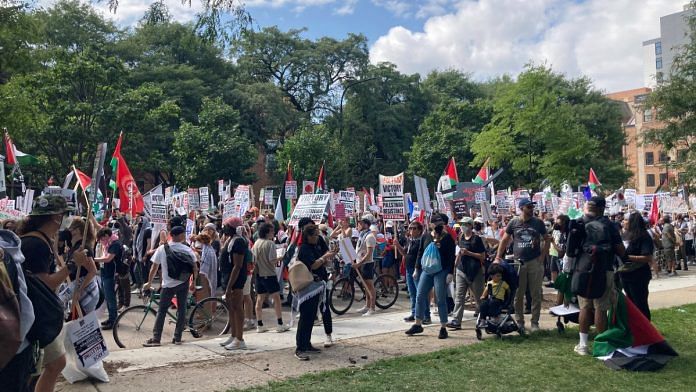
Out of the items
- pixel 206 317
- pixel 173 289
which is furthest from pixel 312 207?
pixel 173 289

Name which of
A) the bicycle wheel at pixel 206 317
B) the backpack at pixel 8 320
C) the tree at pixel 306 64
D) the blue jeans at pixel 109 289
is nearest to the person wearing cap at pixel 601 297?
the bicycle wheel at pixel 206 317

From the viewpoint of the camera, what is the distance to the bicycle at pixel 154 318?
347 inches

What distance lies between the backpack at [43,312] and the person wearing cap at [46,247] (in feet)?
2.00

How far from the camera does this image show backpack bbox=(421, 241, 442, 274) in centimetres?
906

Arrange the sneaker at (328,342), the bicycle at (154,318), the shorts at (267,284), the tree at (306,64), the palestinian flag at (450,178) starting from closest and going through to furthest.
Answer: the sneaker at (328,342) < the bicycle at (154,318) < the shorts at (267,284) < the palestinian flag at (450,178) < the tree at (306,64)

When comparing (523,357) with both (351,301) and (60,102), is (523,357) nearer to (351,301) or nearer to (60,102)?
(351,301)

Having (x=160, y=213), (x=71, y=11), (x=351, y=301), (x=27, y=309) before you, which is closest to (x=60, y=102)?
(x=71, y=11)

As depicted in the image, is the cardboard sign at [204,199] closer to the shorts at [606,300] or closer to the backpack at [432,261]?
the backpack at [432,261]

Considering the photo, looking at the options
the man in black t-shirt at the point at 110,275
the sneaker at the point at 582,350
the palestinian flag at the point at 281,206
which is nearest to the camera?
the sneaker at the point at 582,350

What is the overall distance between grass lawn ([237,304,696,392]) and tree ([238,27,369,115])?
49943 mm

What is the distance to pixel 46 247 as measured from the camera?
15.4 feet

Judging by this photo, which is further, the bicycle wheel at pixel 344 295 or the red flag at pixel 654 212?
the red flag at pixel 654 212

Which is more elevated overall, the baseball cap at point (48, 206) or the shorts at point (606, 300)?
the baseball cap at point (48, 206)

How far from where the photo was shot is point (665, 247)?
736 inches
